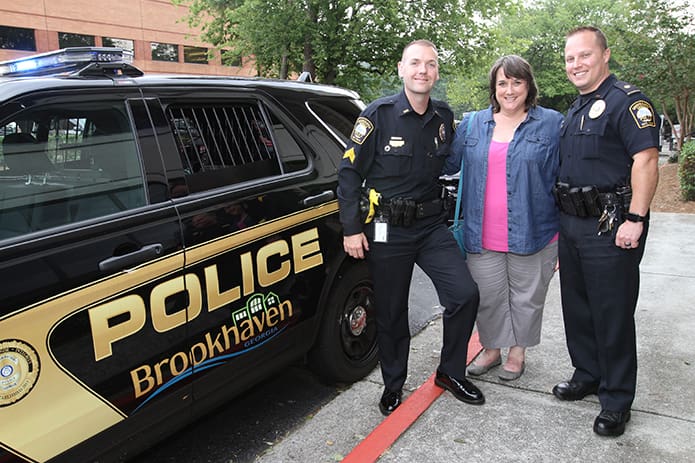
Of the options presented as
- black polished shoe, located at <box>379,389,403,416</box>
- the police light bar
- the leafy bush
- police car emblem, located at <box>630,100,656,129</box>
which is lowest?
black polished shoe, located at <box>379,389,403,416</box>

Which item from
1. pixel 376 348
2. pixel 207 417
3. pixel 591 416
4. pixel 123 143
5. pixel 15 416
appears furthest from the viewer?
pixel 376 348

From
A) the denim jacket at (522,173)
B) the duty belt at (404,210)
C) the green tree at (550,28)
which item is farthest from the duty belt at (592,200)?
the green tree at (550,28)

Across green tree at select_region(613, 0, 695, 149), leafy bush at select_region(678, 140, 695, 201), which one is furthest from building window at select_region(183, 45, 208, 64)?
leafy bush at select_region(678, 140, 695, 201)

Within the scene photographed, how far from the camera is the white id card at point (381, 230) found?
293 cm

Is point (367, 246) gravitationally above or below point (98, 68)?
below

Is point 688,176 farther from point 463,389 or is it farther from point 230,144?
point 230,144

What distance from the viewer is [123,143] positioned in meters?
2.32

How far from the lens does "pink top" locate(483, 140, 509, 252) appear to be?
301cm

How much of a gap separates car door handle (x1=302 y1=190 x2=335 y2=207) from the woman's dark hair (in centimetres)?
100

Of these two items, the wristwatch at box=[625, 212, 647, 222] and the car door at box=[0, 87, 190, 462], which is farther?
the wristwatch at box=[625, 212, 647, 222]

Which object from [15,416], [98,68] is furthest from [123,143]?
[15,416]

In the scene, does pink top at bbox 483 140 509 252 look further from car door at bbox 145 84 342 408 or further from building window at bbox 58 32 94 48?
building window at bbox 58 32 94 48

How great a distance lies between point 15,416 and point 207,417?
5.49 feet

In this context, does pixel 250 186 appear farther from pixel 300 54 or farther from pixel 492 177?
pixel 300 54
